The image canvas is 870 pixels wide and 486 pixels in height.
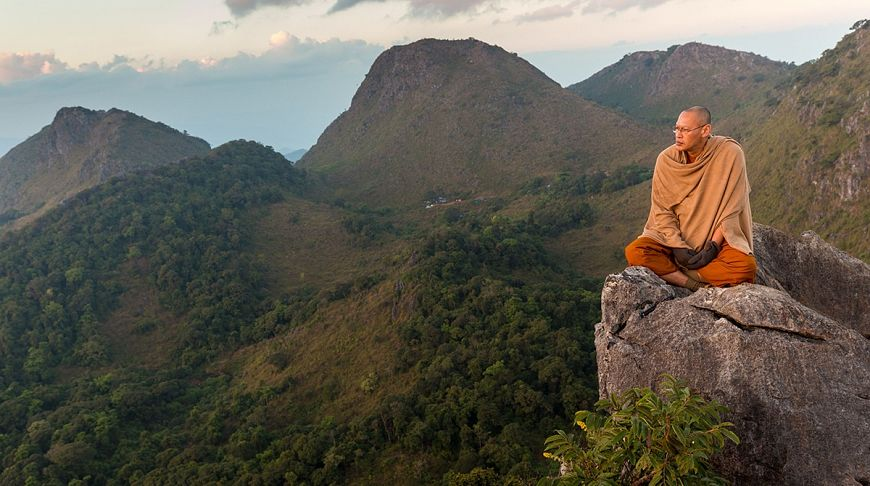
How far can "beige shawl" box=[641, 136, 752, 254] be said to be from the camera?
6.38 meters

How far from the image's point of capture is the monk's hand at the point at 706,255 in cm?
632

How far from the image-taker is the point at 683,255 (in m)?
6.57

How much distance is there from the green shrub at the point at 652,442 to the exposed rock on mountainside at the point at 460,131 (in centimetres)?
7373

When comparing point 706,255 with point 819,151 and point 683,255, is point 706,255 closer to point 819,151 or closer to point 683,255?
point 683,255

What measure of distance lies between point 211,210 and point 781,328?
69.6 m

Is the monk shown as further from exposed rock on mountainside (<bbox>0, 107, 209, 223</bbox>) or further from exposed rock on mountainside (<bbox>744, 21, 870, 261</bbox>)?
exposed rock on mountainside (<bbox>0, 107, 209, 223</bbox>)

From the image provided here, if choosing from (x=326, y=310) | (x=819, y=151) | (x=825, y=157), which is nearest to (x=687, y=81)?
(x=819, y=151)

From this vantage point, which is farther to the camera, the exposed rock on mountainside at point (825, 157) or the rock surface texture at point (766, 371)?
the exposed rock on mountainside at point (825, 157)

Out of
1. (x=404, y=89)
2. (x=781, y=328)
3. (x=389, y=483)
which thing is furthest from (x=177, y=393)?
(x=404, y=89)

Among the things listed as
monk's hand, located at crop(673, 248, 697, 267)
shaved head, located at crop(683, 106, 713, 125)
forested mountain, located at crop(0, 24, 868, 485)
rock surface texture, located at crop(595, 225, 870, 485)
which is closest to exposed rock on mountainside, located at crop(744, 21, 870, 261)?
forested mountain, located at crop(0, 24, 868, 485)

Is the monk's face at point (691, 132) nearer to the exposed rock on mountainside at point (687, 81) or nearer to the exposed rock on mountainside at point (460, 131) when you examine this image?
the exposed rock on mountainside at point (460, 131)

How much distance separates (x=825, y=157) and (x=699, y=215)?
4148 centimetres

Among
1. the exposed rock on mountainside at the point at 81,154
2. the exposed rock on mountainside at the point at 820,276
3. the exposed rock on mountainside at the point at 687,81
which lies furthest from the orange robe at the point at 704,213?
the exposed rock on mountainside at the point at 81,154

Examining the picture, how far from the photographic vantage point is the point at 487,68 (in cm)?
11319
